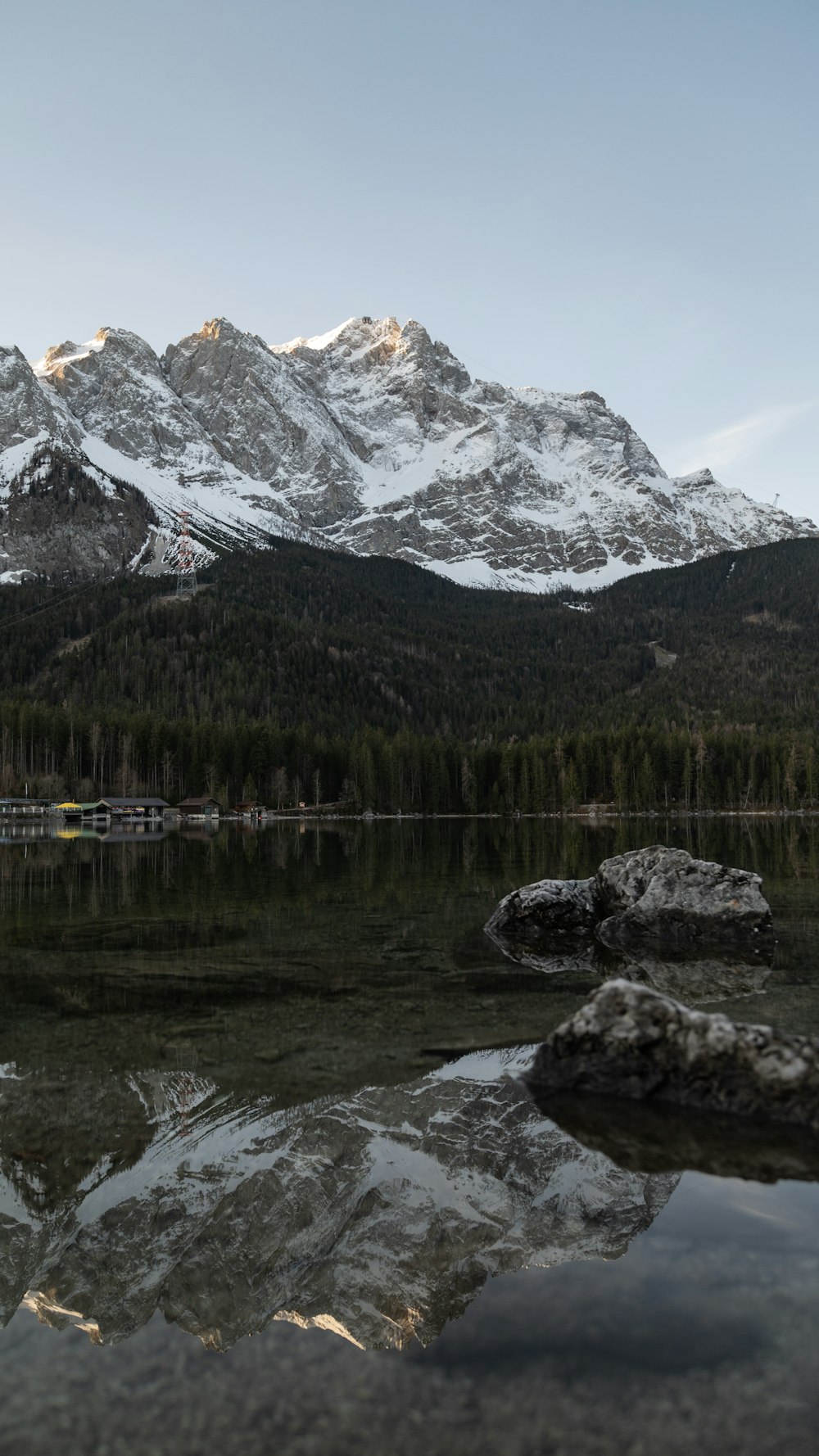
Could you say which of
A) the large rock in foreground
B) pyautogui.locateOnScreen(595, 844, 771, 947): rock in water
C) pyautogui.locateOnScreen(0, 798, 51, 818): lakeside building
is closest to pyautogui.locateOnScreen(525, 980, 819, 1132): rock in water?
the large rock in foreground

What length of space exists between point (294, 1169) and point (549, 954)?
44.2ft

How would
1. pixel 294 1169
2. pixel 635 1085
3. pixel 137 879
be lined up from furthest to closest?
pixel 137 879, pixel 635 1085, pixel 294 1169

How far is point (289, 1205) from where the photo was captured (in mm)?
8141

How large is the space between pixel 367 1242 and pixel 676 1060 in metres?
5.48

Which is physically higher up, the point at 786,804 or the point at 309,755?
the point at 309,755

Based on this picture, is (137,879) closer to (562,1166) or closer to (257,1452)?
(562,1166)

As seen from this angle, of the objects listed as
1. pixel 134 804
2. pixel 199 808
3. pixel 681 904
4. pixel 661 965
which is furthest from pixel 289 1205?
pixel 199 808

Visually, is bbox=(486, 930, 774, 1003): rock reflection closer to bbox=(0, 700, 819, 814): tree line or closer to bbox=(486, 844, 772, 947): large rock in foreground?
bbox=(486, 844, 772, 947): large rock in foreground

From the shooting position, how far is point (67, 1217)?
314 inches

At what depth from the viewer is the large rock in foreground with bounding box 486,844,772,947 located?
943 inches

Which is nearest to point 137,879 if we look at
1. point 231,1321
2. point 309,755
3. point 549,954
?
point 549,954

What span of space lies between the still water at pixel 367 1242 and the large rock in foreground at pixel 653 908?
6.68m

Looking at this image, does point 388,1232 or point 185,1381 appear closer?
point 185,1381

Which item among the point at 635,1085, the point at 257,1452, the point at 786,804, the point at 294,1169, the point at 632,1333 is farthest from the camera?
the point at 786,804
